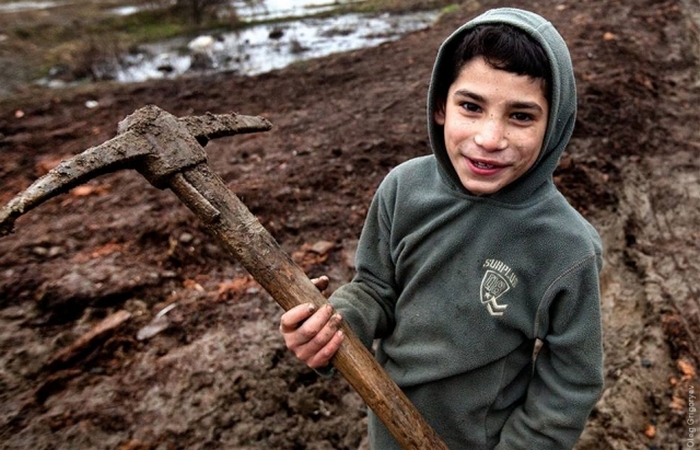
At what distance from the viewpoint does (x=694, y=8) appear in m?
6.99

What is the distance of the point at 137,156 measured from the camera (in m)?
1.19

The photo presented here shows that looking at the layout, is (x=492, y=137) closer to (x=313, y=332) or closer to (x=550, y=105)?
(x=550, y=105)

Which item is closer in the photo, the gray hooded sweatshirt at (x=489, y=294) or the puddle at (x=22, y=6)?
the gray hooded sweatshirt at (x=489, y=294)

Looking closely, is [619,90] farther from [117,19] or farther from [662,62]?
[117,19]

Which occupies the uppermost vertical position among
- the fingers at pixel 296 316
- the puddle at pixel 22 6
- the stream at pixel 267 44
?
the fingers at pixel 296 316

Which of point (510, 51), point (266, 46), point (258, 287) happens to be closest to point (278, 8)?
point (266, 46)

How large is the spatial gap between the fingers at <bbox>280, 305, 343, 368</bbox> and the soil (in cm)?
114

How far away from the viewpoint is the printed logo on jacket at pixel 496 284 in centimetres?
125

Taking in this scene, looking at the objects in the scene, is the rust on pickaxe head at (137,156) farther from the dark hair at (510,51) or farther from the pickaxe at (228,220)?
the dark hair at (510,51)

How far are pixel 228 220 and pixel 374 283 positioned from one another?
1.67ft

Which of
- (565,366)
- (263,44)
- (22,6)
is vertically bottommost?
(263,44)

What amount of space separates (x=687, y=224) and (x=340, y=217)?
2281 millimetres

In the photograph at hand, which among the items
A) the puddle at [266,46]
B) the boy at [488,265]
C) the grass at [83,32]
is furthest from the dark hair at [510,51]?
the grass at [83,32]

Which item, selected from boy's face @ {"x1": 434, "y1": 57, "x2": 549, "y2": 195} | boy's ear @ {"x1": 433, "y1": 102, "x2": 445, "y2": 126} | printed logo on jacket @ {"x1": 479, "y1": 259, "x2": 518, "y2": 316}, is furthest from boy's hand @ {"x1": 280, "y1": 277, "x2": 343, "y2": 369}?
boy's ear @ {"x1": 433, "y1": 102, "x2": 445, "y2": 126}
